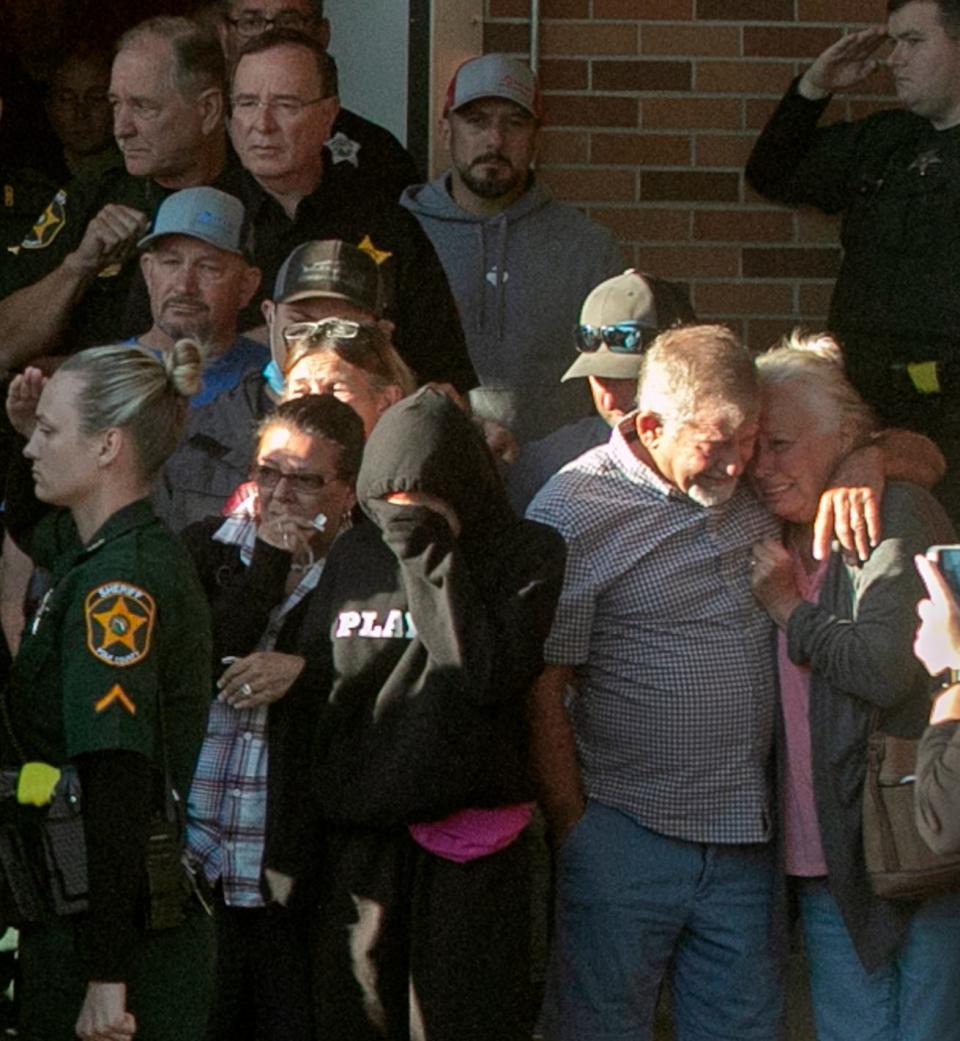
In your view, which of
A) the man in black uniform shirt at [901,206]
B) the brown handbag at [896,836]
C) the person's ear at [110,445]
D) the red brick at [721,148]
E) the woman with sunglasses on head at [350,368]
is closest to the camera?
the person's ear at [110,445]

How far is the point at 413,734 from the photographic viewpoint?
471 cm

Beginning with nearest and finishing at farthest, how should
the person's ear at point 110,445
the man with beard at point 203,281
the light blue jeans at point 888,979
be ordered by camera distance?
the person's ear at point 110,445, the light blue jeans at point 888,979, the man with beard at point 203,281

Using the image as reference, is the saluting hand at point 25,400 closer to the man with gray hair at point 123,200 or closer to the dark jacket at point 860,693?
the man with gray hair at point 123,200

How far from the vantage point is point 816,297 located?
693 centimetres

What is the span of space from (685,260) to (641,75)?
516 mm

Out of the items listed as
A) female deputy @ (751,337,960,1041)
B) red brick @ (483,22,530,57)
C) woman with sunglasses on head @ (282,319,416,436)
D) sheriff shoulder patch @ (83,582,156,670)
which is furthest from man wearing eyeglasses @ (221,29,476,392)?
sheriff shoulder patch @ (83,582,156,670)

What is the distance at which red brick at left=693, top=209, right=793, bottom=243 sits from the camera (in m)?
6.89

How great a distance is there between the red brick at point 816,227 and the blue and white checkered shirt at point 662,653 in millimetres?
2002

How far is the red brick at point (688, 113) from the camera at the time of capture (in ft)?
22.5

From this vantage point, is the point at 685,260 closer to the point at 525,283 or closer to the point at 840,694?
the point at 525,283

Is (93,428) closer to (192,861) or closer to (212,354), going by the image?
(192,861)

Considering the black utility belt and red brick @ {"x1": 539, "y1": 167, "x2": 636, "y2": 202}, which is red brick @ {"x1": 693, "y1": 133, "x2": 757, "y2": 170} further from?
the black utility belt

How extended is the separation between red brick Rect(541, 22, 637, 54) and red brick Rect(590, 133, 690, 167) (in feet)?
0.77

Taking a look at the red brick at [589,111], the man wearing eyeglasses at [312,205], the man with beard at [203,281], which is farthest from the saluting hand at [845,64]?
the man with beard at [203,281]
